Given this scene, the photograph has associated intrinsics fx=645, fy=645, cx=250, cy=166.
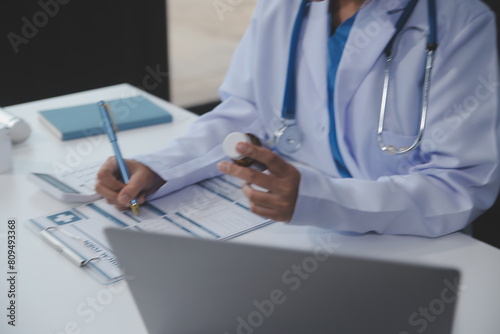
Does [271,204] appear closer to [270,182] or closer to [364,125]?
[270,182]

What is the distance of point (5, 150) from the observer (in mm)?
1413

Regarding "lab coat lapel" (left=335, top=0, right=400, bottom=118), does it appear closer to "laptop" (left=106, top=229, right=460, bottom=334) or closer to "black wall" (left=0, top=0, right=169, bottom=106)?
"laptop" (left=106, top=229, right=460, bottom=334)

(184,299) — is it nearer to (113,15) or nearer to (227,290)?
(227,290)

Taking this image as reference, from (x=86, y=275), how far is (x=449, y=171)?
2.22 ft

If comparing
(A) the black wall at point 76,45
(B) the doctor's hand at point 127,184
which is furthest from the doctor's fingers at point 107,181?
(A) the black wall at point 76,45

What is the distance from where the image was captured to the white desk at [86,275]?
0.97 meters

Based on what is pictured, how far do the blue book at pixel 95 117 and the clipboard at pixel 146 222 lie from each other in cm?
34

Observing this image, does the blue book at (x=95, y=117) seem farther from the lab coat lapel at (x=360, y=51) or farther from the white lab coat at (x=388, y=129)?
the lab coat lapel at (x=360, y=51)

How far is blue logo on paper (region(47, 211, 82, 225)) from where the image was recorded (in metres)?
1.22

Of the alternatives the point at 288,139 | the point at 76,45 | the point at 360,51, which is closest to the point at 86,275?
the point at 288,139

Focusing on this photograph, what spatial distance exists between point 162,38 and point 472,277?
99.8 inches

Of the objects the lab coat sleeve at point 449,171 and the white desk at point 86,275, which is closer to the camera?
the white desk at point 86,275

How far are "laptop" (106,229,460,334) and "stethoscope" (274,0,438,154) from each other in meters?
0.54

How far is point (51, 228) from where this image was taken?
1.20 metres
